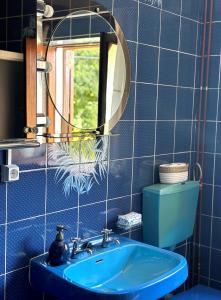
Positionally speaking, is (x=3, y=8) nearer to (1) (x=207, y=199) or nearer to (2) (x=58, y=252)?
(2) (x=58, y=252)

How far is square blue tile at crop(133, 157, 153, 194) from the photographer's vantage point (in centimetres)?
235

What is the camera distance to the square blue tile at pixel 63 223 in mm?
1905

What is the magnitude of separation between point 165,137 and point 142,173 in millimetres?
283

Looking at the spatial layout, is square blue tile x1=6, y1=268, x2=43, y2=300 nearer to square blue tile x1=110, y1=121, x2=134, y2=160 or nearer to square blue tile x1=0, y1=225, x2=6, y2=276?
square blue tile x1=0, y1=225, x2=6, y2=276

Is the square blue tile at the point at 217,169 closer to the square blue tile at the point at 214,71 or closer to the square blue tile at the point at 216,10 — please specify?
the square blue tile at the point at 214,71

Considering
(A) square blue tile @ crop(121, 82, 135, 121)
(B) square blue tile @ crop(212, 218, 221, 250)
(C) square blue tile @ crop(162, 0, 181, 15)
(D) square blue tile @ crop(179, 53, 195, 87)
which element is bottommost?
(B) square blue tile @ crop(212, 218, 221, 250)

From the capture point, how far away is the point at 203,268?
2.85 m

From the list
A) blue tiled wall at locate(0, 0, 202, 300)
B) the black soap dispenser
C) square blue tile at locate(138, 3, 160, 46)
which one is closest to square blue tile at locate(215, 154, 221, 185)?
blue tiled wall at locate(0, 0, 202, 300)

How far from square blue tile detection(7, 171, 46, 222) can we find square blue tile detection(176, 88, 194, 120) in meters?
1.10

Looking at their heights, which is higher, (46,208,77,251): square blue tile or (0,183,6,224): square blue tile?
(0,183,6,224): square blue tile

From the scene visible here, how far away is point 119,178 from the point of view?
2.24 m

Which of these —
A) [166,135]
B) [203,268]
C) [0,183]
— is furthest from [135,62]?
[203,268]

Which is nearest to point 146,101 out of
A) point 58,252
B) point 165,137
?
point 165,137

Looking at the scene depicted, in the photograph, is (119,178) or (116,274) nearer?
(116,274)
